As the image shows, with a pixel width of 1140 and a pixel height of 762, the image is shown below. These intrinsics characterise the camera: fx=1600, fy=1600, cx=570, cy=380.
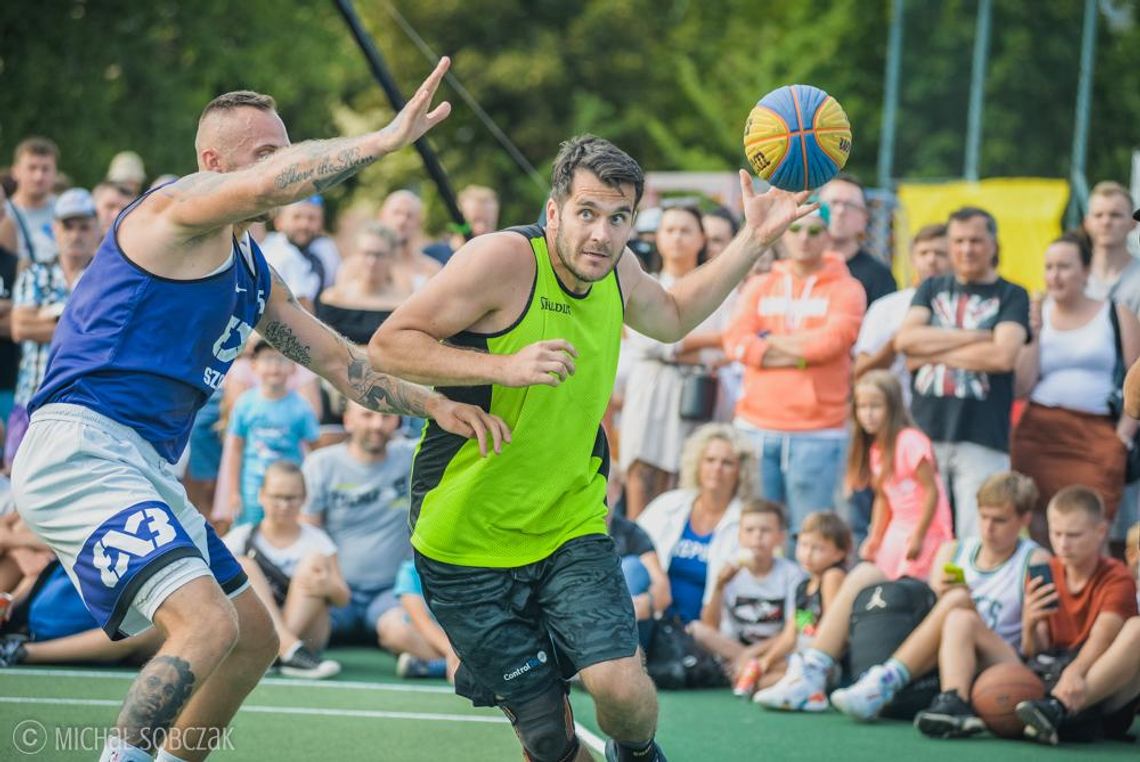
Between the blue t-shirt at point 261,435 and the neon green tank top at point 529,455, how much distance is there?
4.99m

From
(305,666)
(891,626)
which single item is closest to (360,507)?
(305,666)

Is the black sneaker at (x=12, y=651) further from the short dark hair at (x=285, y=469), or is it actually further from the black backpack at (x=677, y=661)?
the black backpack at (x=677, y=661)

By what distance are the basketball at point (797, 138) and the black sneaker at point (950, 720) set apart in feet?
9.65

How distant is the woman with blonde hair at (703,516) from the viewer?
936 cm

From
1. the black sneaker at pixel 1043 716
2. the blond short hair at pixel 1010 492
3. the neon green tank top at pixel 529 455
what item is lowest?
the black sneaker at pixel 1043 716

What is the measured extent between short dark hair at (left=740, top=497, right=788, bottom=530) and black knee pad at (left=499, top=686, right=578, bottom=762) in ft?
12.2

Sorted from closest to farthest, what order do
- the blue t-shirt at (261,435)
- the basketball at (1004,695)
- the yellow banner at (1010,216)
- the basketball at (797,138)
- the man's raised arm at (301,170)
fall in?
the man's raised arm at (301,170)
the basketball at (797,138)
the basketball at (1004,695)
the blue t-shirt at (261,435)
the yellow banner at (1010,216)

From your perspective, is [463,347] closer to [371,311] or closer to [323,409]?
[371,311]

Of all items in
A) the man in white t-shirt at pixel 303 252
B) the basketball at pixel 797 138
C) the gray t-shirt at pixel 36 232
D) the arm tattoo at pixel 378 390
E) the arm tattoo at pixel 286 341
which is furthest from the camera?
the gray t-shirt at pixel 36 232

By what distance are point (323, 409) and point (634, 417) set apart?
236 centimetres

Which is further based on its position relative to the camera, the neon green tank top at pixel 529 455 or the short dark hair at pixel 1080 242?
the short dark hair at pixel 1080 242

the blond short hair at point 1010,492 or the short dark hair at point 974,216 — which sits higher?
the short dark hair at point 974,216

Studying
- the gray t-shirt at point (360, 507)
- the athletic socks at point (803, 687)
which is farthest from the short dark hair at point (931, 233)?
the gray t-shirt at point (360, 507)

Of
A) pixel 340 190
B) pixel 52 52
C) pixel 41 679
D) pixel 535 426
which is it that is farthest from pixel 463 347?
pixel 340 190
